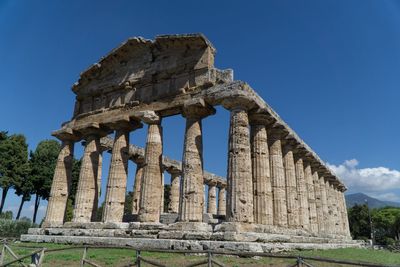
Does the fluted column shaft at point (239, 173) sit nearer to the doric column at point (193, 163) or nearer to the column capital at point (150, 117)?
the doric column at point (193, 163)

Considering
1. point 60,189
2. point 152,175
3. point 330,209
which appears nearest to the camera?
point 152,175

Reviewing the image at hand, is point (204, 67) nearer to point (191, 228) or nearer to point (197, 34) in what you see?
point (197, 34)

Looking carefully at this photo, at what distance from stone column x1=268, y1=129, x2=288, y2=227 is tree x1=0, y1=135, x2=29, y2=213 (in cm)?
3225

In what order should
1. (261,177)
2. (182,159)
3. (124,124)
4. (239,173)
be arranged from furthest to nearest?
(124,124) → (261,177) → (182,159) → (239,173)

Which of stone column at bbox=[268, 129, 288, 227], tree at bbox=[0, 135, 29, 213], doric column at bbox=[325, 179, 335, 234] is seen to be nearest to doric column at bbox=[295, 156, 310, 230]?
stone column at bbox=[268, 129, 288, 227]

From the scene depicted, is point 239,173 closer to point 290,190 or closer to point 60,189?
point 290,190

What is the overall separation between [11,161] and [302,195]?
3376 centimetres

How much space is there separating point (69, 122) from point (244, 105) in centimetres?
1462

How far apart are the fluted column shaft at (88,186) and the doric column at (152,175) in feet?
16.9

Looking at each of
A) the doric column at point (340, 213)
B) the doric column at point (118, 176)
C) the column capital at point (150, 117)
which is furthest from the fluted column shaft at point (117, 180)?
the doric column at point (340, 213)

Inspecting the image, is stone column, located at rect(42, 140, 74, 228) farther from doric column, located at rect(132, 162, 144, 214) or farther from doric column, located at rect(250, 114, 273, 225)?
doric column, located at rect(250, 114, 273, 225)

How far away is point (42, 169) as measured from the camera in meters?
41.4

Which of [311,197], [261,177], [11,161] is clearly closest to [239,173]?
[261,177]

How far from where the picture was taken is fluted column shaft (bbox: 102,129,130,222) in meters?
→ 19.7
